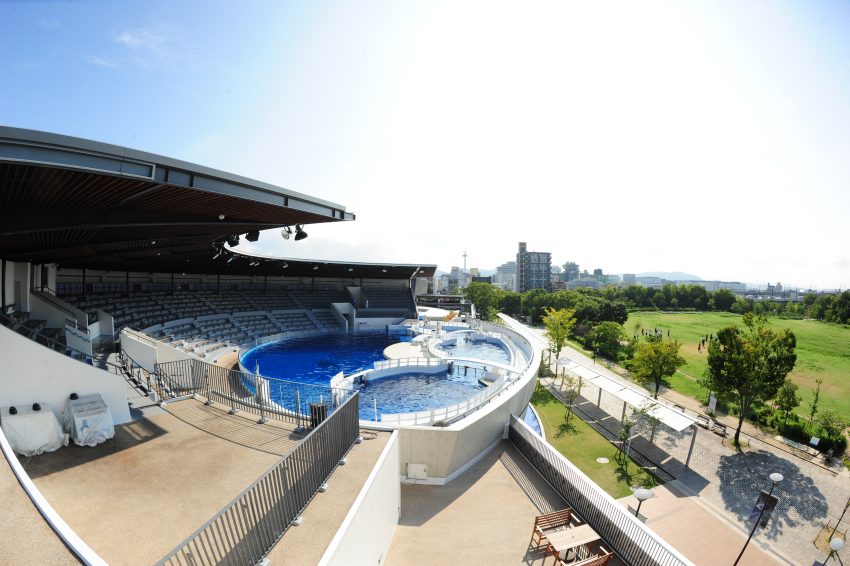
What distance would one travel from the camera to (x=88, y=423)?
614 centimetres

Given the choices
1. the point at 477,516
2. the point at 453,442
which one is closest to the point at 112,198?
the point at 453,442

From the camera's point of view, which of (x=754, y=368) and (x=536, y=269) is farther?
(x=536, y=269)

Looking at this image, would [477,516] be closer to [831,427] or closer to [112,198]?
[112,198]

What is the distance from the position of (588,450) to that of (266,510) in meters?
13.9

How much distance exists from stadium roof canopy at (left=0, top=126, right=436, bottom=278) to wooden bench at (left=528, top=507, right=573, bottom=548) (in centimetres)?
888

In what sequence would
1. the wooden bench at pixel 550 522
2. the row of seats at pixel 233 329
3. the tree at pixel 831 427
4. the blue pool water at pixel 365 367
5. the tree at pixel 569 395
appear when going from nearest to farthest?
the wooden bench at pixel 550 522 → the blue pool water at pixel 365 367 → the tree at pixel 831 427 → the tree at pixel 569 395 → the row of seats at pixel 233 329

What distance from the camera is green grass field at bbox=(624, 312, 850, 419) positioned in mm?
23891

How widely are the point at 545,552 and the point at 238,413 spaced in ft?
22.4

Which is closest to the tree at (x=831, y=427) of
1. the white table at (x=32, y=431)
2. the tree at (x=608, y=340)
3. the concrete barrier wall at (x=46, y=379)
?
the tree at (x=608, y=340)

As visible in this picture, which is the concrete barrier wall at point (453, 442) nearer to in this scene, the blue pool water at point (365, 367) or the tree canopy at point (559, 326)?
the blue pool water at point (365, 367)

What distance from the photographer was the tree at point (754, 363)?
589 inches

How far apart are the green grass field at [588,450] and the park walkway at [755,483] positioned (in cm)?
108

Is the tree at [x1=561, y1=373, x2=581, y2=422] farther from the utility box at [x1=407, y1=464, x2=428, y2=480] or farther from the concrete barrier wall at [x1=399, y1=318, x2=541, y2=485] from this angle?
the utility box at [x1=407, y1=464, x2=428, y2=480]

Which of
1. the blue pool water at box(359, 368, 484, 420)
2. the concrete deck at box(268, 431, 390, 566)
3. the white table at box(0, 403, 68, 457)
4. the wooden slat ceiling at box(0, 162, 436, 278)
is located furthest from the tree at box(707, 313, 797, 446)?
the white table at box(0, 403, 68, 457)
